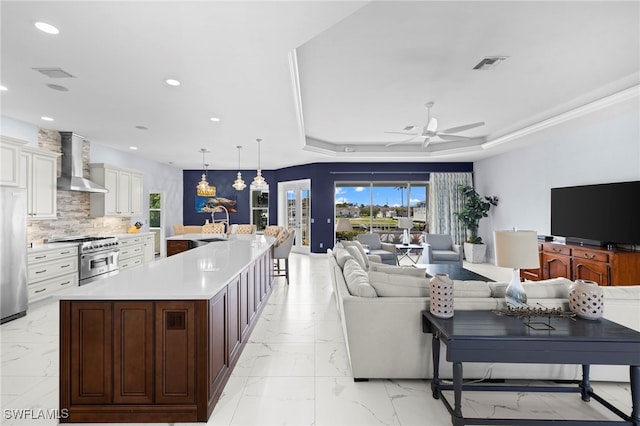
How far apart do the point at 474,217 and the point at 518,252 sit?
6754mm

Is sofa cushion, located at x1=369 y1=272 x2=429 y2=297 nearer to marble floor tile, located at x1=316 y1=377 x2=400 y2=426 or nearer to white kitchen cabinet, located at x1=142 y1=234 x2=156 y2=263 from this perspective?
marble floor tile, located at x1=316 y1=377 x2=400 y2=426

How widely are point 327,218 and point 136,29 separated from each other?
7.29 metres

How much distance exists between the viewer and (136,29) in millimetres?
2492

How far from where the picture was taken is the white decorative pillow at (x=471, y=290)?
2457 mm

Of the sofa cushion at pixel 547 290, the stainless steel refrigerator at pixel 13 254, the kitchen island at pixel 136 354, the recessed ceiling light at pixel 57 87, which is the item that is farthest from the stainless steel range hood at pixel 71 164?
the sofa cushion at pixel 547 290

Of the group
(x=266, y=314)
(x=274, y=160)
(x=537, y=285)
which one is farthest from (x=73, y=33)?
(x=274, y=160)

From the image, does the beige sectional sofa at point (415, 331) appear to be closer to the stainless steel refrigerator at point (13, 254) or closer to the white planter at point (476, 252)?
the stainless steel refrigerator at point (13, 254)

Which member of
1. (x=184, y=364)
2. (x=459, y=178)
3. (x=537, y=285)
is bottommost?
(x=184, y=364)

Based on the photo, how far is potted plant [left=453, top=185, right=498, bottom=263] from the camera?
8.21 meters

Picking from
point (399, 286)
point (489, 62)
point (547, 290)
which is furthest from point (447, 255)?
point (399, 286)

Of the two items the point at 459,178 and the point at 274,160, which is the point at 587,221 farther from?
the point at 274,160

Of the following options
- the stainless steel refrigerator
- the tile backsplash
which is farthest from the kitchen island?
the tile backsplash

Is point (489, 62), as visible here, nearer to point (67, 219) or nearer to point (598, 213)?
point (598, 213)

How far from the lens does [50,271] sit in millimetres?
4668
